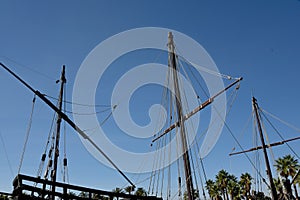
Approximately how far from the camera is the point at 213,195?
6606 centimetres

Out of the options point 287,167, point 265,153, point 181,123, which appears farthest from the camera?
point 287,167

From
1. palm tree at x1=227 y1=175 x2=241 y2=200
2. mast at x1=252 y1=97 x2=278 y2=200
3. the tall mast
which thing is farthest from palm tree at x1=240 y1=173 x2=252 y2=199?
the tall mast

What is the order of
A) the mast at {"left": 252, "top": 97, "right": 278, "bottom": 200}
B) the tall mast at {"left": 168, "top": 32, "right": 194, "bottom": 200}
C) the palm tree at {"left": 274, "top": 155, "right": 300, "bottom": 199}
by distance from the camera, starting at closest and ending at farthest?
the tall mast at {"left": 168, "top": 32, "right": 194, "bottom": 200} → the mast at {"left": 252, "top": 97, "right": 278, "bottom": 200} → the palm tree at {"left": 274, "top": 155, "right": 300, "bottom": 199}

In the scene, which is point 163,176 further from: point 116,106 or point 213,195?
point 213,195

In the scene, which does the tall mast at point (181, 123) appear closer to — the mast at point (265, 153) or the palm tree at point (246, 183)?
the mast at point (265, 153)

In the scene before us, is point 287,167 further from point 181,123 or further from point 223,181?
point 181,123

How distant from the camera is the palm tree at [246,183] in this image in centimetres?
6197

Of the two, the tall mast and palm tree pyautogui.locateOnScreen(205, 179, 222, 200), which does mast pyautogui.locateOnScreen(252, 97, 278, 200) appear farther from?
palm tree pyautogui.locateOnScreen(205, 179, 222, 200)

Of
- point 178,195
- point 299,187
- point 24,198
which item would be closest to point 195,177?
point 178,195

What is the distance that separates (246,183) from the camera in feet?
207

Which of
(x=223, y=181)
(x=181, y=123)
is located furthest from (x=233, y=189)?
(x=181, y=123)

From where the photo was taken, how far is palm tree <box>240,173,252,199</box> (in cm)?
A: 6197

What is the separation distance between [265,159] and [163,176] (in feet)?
57.3

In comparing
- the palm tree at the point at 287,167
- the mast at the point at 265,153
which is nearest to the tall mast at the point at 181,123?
the mast at the point at 265,153
